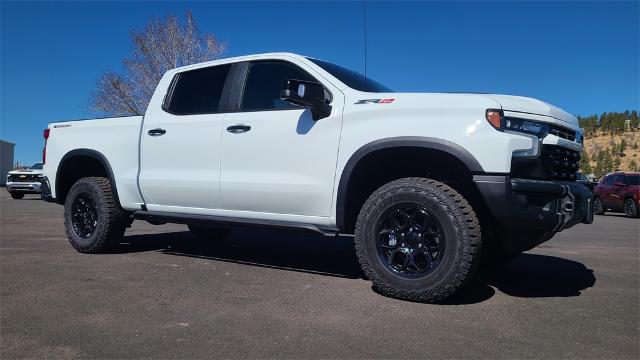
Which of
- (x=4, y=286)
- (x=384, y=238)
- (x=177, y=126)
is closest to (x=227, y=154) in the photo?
(x=177, y=126)

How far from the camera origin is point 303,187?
4418mm

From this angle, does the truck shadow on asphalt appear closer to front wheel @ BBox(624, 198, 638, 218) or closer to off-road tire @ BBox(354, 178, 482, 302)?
off-road tire @ BBox(354, 178, 482, 302)

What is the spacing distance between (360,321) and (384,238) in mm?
872

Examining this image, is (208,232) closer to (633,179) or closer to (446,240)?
(446,240)

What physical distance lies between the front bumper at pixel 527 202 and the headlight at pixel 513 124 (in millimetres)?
363

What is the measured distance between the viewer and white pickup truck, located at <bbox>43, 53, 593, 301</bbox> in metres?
3.65

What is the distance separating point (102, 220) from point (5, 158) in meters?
47.1

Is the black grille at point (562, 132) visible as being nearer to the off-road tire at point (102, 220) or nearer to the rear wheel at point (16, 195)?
the off-road tire at point (102, 220)

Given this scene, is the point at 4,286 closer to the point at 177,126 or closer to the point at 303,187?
the point at 177,126

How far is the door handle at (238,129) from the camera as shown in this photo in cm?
477

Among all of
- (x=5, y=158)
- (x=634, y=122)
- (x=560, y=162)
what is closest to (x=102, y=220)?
(x=560, y=162)

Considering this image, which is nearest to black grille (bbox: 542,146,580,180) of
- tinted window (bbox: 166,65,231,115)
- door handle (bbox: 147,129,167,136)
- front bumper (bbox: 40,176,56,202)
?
tinted window (bbox: 166,65,231,115)

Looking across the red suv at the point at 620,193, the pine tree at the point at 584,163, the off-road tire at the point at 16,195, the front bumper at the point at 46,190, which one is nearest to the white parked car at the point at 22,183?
the off-road tire at the point at 16,195

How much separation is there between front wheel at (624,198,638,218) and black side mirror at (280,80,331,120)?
16364 millimetres
